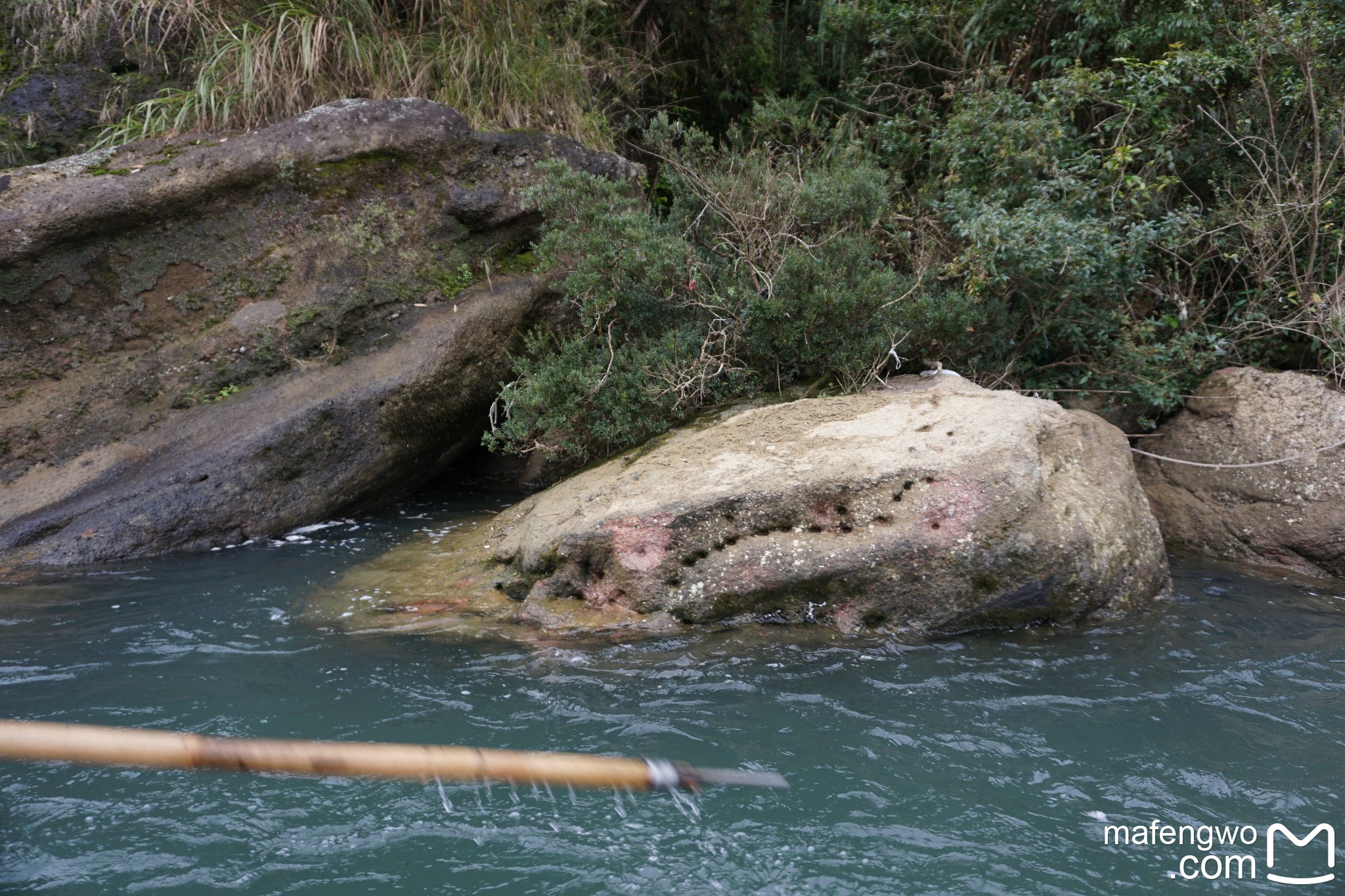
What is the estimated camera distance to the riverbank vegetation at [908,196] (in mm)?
6734

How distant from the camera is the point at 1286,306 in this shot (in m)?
7.48

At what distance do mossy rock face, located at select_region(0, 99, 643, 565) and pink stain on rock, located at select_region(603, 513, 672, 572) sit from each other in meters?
2.81

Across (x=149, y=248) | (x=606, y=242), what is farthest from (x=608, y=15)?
(x=149, y=248)

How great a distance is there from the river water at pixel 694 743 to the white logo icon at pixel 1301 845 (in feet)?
0.15

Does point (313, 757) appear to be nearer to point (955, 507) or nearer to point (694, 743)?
point (694, 743)

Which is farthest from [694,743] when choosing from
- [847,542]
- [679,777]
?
[847,542]

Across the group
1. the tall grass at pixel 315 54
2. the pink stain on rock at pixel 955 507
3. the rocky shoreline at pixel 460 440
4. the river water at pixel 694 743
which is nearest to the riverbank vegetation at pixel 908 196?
the tall grass at pixel 315 54

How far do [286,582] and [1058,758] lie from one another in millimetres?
4539

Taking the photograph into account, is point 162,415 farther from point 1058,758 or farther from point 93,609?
point 1058,758

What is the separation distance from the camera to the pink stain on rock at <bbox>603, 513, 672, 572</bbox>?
5.04 meters

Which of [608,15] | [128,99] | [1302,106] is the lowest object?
[1302,106]

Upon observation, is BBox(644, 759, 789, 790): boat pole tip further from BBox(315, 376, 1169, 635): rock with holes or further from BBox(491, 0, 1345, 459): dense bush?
BBox(491, 0, 1345, 459): dense bush

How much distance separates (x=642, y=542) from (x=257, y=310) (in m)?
4.18

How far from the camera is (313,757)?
6.99 ft
